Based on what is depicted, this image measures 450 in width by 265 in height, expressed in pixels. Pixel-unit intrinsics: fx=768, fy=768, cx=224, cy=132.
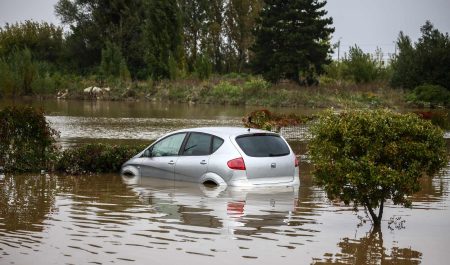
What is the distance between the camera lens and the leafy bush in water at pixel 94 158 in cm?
1858

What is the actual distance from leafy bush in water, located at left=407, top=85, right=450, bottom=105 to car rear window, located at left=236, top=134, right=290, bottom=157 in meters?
46.4

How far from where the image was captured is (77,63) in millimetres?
84188

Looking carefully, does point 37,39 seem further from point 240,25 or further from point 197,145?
point 197,145

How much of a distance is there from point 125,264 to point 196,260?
0.88 m

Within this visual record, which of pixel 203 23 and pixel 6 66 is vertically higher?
pixel 203 23

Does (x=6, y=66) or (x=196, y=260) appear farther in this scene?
(x=6, y=66)

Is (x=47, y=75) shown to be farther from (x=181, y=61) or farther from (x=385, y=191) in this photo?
(x=385, y=191)

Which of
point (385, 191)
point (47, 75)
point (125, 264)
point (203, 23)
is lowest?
point (125, 264)

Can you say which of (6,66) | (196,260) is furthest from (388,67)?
(196,260)

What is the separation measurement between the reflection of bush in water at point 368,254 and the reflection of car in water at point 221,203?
1.53 meters

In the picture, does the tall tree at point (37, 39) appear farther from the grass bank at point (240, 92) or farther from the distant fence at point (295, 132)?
the distant fence at point (295, 132)

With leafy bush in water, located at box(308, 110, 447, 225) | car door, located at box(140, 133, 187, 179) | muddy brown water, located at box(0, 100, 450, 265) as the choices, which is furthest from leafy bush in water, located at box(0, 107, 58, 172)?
leafy bush in water, located at box(308, 110, 447, 225)

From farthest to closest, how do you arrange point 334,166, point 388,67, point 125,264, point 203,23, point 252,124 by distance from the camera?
point 203,23 → point 388,67 → point 252,124 → point 334,166 → point 125,264

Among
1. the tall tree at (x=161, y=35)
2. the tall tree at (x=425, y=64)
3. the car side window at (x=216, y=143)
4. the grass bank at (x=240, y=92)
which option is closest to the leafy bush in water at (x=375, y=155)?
the car side window at (x=216, y=143)
